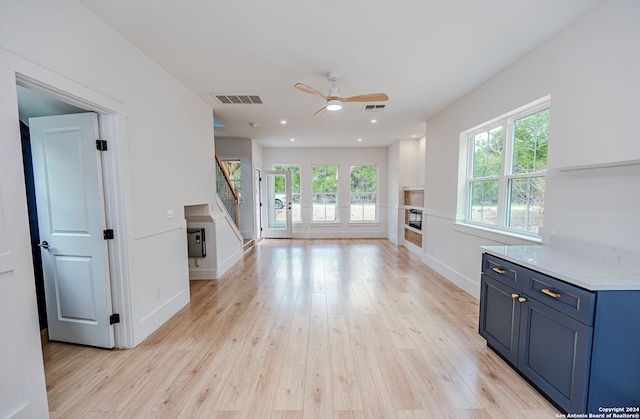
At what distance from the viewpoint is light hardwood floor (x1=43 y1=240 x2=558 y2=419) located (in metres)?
1.65

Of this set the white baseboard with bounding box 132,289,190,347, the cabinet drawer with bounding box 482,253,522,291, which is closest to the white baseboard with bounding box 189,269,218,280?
the white baseboard with bounding box 132,289,190,347

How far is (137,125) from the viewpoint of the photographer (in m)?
2.37

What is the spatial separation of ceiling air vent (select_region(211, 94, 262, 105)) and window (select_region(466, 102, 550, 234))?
3.15 metres

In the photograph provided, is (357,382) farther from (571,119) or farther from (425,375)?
(571,119)

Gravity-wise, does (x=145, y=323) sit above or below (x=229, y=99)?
below

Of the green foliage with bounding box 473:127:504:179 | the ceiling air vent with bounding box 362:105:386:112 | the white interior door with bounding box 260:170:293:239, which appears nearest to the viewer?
the green foliage with bounding box 473:127:504:179

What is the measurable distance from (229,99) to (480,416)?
422 centimetres

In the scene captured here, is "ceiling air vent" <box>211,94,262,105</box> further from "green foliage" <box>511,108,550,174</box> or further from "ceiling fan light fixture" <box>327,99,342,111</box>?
"green foliage" <box>511,108,550,174</box>

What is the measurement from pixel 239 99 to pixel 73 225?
8.04 ft

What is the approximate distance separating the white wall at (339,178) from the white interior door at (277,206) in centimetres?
32

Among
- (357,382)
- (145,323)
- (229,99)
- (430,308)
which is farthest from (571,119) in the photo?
(145,323)

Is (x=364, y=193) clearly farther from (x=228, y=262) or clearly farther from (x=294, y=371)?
(x=294, y=371)

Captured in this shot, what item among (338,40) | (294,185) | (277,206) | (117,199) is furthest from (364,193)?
(117,199)

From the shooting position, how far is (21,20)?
4.73 feet
